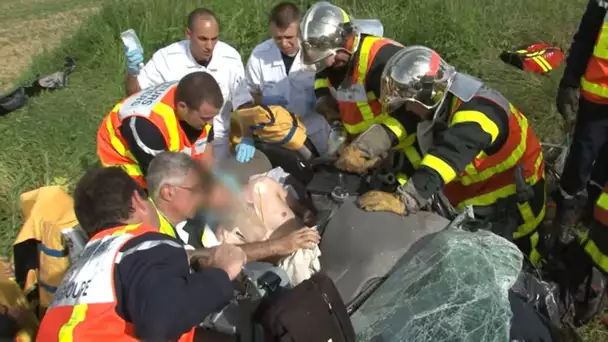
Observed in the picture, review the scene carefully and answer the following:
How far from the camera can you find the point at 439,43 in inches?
246

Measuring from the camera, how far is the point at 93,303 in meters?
2.09

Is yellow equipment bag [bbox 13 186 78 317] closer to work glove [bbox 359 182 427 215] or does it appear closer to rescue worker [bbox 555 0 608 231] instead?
work glove [bbox 359 182 427 215]

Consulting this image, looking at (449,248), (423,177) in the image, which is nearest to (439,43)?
(423,177)

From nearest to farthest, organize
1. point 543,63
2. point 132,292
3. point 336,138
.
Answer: point 132,292 < point 336,138 < point 543,63

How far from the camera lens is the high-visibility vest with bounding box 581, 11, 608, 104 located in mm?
3502

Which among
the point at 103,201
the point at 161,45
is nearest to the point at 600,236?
the point at 103,201

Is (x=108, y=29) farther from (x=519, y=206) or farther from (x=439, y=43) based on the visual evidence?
(x=519, y=206)

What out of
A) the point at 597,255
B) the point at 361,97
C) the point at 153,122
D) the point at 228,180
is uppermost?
the point at 153,122

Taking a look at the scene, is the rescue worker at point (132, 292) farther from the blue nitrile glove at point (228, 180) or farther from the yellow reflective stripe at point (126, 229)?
the blue nitrile glove at point (228, 180)

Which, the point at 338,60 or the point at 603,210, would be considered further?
the point at 338,60

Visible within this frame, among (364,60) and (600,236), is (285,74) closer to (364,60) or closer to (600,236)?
(364,60)

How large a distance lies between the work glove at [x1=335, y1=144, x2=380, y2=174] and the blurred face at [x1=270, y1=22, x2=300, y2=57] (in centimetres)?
181

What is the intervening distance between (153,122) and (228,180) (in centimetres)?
58

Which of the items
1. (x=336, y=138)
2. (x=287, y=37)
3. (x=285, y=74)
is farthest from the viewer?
(x=285, y=74)
